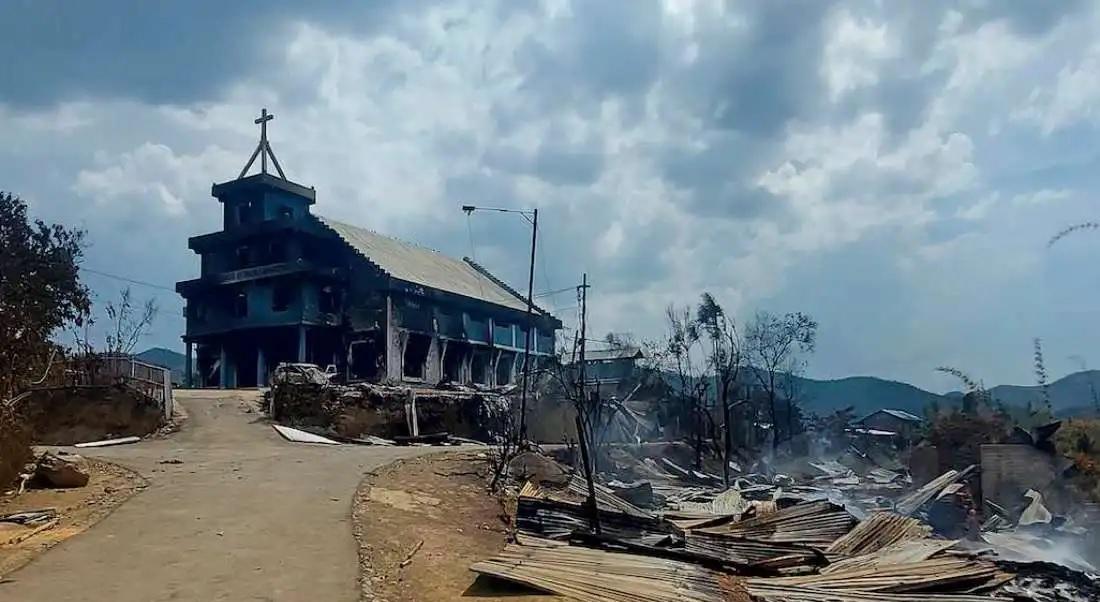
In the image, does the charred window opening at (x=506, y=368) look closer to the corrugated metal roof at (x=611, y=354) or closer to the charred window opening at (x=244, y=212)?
the corrugated metal roof at (x=611, y=354)

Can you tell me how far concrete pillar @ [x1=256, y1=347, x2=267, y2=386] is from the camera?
44031 millimetres

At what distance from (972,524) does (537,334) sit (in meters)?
38.1

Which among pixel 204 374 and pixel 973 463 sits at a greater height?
pixel 204 374

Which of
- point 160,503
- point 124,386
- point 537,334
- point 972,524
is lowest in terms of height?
point 972,524

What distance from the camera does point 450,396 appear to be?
114ft

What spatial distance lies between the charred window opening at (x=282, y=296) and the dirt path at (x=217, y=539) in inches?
919

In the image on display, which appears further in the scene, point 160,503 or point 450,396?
point 450,396

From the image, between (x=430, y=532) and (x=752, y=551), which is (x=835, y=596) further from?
(x=430, y=532)

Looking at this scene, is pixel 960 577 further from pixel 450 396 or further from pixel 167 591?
pixel 450 396

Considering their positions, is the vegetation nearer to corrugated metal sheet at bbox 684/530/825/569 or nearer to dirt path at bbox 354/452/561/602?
corrugated metal sheet at bbox 684/530/825/569

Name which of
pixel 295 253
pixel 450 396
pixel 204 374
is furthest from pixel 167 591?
pixel 204 374

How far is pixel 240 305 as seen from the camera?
45500 millimetres

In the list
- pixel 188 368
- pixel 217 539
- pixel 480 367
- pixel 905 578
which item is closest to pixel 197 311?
pixel 188 368

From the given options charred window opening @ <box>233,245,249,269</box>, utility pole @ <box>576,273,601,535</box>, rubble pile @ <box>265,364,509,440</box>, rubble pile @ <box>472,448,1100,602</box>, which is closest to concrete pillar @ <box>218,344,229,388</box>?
charred window opening @ <box>233,245,249,269</box>
